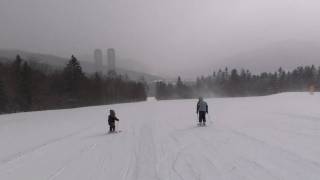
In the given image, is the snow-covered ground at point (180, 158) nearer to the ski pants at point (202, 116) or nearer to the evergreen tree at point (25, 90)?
the ski pants at point (202, 116)

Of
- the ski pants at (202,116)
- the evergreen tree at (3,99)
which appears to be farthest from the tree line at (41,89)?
the ski pants at (202,116)

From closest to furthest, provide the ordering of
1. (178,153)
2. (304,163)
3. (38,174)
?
(304,163) < (38,174) < (178,153)

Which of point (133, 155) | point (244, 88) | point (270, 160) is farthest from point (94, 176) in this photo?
point (244, 88)

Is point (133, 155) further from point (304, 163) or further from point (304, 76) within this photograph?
point (304, 76)

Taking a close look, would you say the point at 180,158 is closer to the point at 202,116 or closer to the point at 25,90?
the point at 202,116

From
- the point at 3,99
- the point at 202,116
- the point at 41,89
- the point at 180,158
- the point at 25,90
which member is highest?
the point at 41,89

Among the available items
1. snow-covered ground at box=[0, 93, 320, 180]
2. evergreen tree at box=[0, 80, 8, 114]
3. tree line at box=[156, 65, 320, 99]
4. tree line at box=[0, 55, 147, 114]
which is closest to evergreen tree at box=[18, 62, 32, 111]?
tree line at box=[0, 55, 147, 114]

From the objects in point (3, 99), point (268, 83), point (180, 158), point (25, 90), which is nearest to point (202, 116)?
point (180, 158)

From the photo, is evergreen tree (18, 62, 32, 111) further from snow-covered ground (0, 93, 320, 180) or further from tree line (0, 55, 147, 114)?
snow-covered ground (0, 93, 320, 180)

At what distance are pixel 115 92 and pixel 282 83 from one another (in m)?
81.7

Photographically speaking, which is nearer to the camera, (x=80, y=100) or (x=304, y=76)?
(x=80, y=100)

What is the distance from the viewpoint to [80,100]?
286 feet

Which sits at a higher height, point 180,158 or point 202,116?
point 202,116

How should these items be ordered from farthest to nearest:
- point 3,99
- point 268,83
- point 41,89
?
point 268,83
point 41,89
point 3,99
